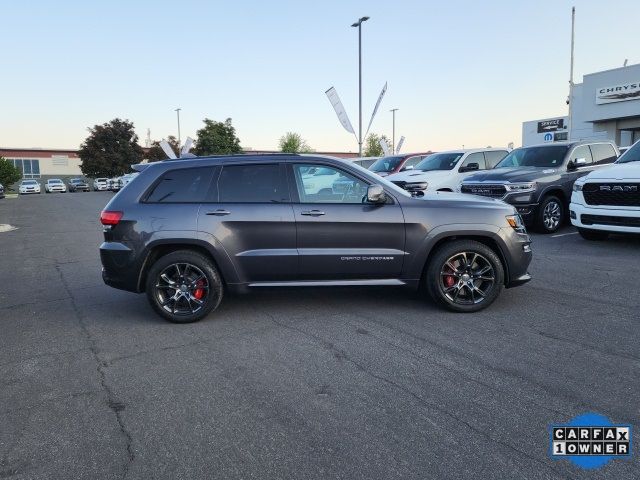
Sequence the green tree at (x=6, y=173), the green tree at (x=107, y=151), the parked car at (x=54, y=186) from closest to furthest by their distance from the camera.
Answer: the green tree at (x=6, y=173)
the parked car at (x=54, y=186)
the green tree at (x=107, y=151)

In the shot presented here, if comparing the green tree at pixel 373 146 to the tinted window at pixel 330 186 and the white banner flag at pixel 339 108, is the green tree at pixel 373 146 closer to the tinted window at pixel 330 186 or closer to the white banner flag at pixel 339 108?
the white banner flag at pixel 339 108

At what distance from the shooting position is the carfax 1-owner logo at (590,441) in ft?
9.23

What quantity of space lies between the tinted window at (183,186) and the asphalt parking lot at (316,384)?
1.28 m

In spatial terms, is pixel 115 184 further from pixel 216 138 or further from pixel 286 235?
pixel 286 235

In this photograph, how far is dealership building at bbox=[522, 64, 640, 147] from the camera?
109ft

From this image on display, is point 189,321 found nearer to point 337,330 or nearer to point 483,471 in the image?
point 337,330

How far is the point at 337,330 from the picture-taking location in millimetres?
4918

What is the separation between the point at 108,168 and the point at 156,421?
65.2m

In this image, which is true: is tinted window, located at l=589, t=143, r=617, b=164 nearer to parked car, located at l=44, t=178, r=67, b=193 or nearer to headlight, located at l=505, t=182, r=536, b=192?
headlight, located at l=505, t=182, r=536, b=192

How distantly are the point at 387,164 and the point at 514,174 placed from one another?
6940 millimetres

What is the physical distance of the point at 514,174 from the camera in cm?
1120

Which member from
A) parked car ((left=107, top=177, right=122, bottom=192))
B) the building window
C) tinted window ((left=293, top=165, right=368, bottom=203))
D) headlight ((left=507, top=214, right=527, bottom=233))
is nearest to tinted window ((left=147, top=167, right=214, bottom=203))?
tinted window ((left=293, top=165, right=368, bottom=203))

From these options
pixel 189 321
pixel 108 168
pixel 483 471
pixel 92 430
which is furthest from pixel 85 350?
pixel 108 168

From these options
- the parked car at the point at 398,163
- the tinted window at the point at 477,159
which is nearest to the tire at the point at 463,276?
the tinted window at the point at 477,159
